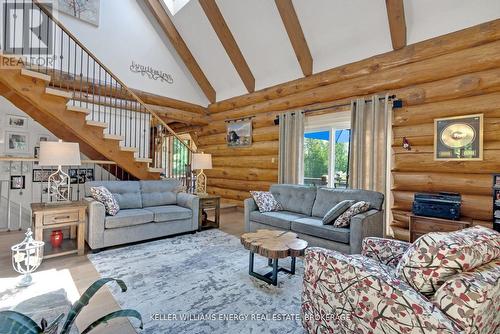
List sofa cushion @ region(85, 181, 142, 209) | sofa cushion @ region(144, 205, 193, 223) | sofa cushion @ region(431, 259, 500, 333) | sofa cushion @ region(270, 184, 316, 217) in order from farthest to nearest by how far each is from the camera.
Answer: sofa cushion @ region(270, 184, 316, 217), sofa cushion @ region(85, 181, 142, 209), sofa cushion @ region(144, 205, 193, 223), sofa cushion @ region(431, 259, 500, 333)

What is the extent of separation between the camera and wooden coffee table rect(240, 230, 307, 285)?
2.47m

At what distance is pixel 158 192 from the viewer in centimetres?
465

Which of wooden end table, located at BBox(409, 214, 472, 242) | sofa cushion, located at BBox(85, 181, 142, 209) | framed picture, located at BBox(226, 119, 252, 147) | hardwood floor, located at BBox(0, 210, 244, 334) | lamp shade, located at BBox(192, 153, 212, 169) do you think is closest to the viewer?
hardwood floor, located at BBox(0, 210, 244, 334)

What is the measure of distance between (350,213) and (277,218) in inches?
43.4

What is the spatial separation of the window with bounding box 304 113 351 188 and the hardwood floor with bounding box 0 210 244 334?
2.08 meters

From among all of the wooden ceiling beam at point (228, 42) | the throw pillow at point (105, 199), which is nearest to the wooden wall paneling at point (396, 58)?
the wooden ceiling beam at point (228, 42)

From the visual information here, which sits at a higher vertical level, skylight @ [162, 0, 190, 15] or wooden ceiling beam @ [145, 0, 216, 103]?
skylight @ [162, 0, 190, 15]

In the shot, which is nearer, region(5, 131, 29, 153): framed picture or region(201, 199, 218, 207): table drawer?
region(201, 199, 218, 207): table drawer

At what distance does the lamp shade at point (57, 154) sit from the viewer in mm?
3164

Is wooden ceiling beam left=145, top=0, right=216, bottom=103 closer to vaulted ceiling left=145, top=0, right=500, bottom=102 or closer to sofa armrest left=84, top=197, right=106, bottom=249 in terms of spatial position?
vaulted ceiling left=145, top=0, right=500, bottom=102

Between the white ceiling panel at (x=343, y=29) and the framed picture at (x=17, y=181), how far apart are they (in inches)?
246

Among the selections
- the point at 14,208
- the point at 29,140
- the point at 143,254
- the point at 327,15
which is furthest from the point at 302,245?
the point at 29,140

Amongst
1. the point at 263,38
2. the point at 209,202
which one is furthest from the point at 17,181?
the point at 263,38

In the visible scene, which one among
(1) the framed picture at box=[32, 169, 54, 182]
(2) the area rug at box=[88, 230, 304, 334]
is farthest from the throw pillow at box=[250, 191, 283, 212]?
(1) the framed picture at box=[32, 169, 54, 182]
